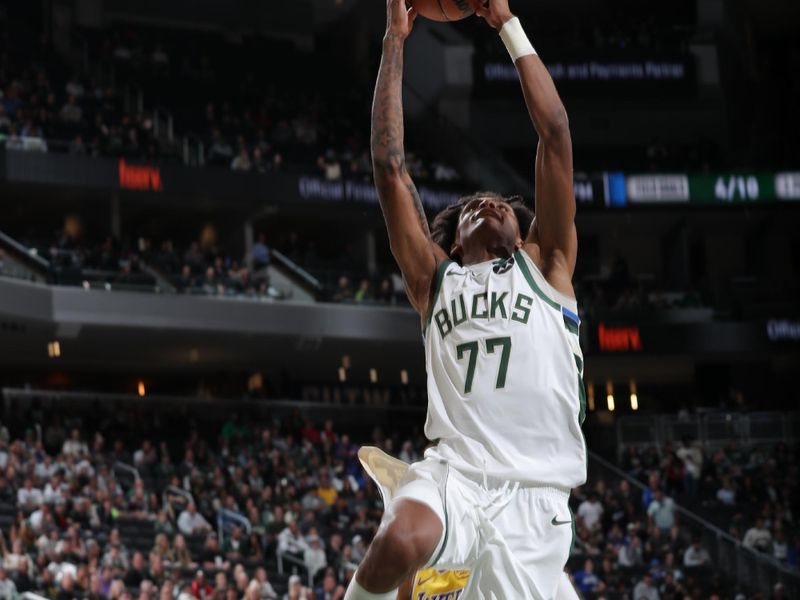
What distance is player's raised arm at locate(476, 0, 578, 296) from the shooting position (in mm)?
5391

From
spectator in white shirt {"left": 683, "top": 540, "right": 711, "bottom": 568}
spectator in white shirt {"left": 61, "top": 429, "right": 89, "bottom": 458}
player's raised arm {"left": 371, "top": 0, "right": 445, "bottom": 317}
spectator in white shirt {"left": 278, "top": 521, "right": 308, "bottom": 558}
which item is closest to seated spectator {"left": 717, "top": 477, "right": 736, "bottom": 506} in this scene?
spectator in white shirt {"left": 683, "top": 540, "right": 711, "bottom": 568}

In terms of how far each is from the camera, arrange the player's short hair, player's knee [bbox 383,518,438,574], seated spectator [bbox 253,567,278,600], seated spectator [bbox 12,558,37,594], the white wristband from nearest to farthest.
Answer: player's knee [bbox 383,518,438,574] < the white wristband < the player's short hair < seated spectator [bbox 12,558,37,594] < seated spectator [bbox 253,567,278,600]

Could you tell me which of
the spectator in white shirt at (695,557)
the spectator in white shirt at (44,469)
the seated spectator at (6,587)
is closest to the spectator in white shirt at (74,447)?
the spectator in white shirt at (44,469)

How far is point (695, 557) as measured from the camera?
21.9m

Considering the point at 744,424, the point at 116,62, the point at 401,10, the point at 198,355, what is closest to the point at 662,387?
the point at 744,424

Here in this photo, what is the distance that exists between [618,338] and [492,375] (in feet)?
82.9

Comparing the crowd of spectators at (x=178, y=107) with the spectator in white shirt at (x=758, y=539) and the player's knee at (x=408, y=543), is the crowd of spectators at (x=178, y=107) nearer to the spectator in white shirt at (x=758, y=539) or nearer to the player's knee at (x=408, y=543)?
the spectator in white shirt at (x=758, y=539)

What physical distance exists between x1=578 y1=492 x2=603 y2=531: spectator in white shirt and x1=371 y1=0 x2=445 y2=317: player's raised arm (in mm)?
17198

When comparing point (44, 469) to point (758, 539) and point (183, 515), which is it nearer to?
point (183, 515)

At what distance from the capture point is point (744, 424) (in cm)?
2773

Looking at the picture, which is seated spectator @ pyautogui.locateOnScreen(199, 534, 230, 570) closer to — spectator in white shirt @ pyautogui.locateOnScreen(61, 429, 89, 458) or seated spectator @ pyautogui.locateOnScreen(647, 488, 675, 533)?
spectator in white shirt @ pyautogui.locateOnScreen(61, 429, 89, 458)

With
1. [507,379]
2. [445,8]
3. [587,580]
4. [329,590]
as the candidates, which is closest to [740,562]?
[587,580]

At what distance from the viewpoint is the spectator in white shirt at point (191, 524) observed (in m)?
19.1

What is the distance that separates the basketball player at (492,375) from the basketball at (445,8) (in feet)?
0.21
